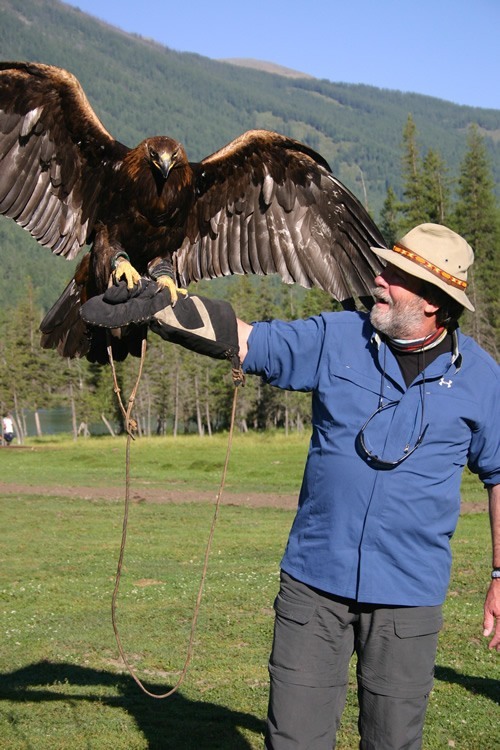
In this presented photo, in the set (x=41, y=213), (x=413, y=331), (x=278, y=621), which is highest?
(x=41, y=213)

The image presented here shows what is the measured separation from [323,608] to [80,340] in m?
2.39

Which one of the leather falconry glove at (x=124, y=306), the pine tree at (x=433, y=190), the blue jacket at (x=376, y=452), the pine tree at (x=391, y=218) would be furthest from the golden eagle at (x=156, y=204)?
the pine tree at (x=433, y=190)

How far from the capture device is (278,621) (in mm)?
3619

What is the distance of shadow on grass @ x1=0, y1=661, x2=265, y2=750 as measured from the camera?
5684 millimetres

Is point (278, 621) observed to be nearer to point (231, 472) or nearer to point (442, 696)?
point (442, 696)

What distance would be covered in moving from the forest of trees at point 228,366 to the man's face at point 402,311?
54.1m

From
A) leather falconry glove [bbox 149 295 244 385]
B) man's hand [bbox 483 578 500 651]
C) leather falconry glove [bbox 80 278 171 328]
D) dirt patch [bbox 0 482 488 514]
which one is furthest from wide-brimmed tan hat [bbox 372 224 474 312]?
dirt patch [bbox 0 482 488 514]

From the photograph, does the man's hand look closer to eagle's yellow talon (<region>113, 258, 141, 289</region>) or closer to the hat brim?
the hat brim

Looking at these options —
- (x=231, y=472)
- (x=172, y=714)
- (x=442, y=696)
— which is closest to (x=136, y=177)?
(x=172, y=714)

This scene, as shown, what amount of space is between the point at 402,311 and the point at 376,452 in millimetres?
559

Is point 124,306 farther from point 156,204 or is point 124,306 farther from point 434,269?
point 156,204

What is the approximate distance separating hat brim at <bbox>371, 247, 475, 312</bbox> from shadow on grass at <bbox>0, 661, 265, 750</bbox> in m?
3.31

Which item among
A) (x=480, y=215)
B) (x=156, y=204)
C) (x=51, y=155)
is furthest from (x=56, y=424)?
(x=156, y=204)

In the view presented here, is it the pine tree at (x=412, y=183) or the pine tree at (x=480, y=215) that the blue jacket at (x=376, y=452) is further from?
the pine tree at (x=480, y=215)
